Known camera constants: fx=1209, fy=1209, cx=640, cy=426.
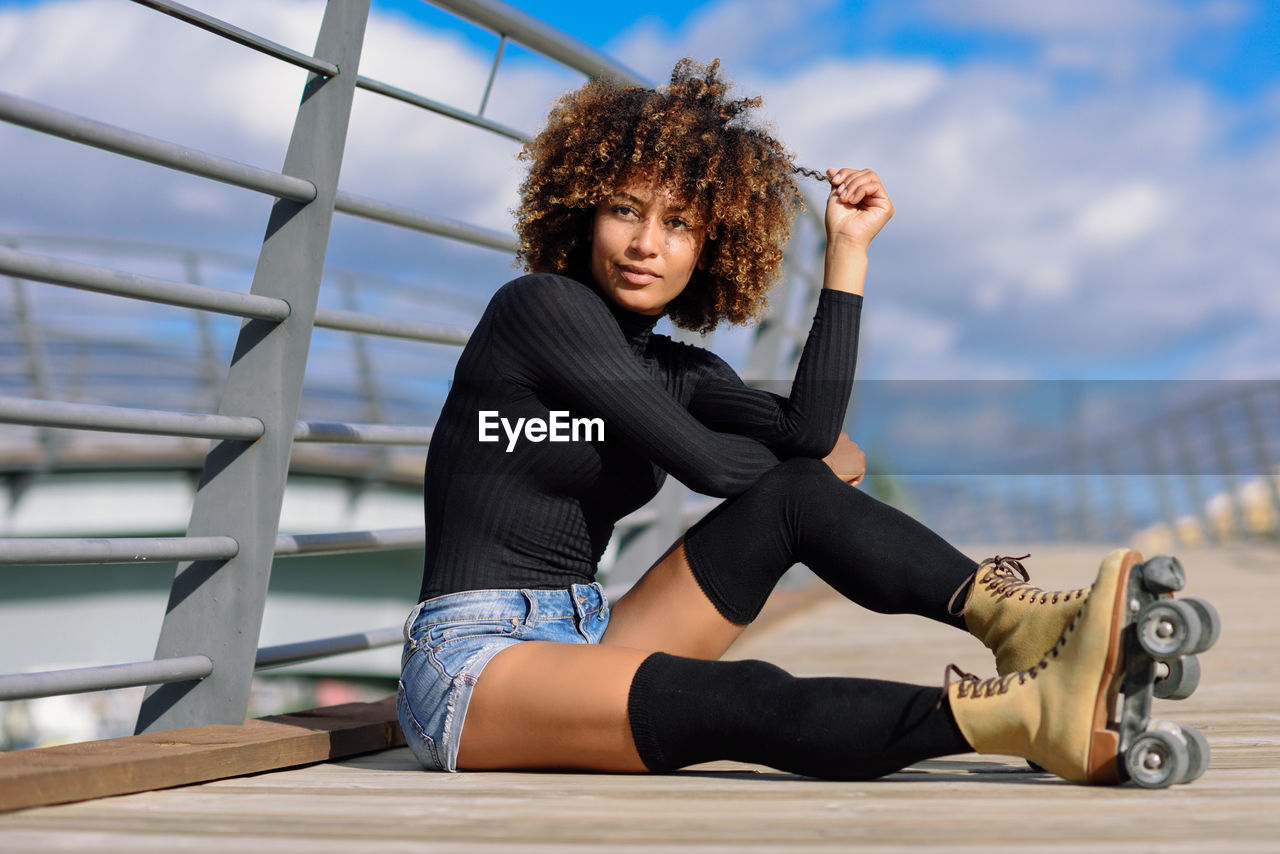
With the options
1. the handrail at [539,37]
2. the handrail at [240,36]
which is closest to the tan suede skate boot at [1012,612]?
the handrail at [539,37]

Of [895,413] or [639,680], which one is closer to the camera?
[639,680]

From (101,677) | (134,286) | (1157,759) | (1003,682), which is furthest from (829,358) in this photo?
(101,677)

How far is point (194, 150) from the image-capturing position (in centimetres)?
164

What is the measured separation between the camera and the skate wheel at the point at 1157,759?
126 centimetres

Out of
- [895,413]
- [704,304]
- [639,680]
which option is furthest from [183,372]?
[639,680]

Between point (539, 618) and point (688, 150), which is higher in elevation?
point (688, 150)

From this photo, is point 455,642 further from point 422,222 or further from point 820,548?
point 422,222

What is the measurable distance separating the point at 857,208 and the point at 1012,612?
0.68m

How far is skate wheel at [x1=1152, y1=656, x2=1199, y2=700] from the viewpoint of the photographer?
4.47ft

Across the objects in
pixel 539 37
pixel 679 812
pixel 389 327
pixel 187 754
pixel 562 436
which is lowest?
pixel 187 754

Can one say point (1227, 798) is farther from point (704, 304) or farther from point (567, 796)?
point (704, 304)

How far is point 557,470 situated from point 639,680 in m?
0.36

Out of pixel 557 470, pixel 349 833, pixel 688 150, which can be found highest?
pixel 688 150

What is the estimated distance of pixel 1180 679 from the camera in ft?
4.49
